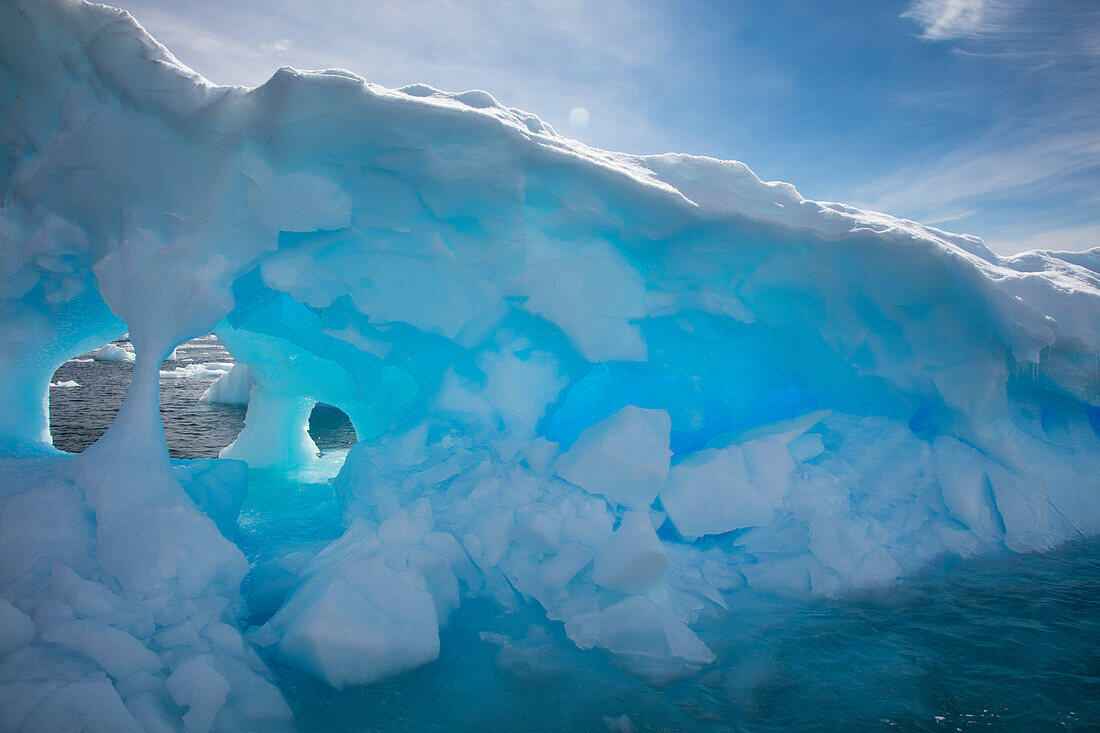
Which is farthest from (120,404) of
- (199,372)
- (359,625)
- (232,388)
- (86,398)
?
(359,625)

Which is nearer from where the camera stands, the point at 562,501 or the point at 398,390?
the point at 562,501

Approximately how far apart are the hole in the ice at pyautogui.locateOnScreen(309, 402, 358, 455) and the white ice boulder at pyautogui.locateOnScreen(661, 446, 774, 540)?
8.00 m

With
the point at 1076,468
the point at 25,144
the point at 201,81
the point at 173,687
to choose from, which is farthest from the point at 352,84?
the point at 1076,468

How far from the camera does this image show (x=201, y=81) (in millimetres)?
4113

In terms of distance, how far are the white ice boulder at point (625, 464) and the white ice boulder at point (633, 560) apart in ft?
2.22

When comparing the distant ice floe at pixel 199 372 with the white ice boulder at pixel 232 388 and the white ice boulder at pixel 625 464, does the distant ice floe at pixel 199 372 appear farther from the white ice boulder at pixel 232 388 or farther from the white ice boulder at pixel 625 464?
the white ice boulder at pixel 625 464

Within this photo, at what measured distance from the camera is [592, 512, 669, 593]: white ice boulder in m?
3.58

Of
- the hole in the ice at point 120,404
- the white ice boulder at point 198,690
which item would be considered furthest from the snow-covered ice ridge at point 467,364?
the hole in the ice at point 120,404

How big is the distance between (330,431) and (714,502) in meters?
11.9

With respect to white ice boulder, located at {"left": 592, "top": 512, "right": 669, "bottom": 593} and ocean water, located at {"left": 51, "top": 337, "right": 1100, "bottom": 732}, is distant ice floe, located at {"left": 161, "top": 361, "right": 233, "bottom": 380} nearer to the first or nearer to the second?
ocean water, located at {"left": 51, "top": 337, "right": 1100, "bottom": 732}

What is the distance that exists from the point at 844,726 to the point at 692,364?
3884mm

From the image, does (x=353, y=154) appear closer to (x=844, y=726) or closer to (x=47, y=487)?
(x=47, y=487)

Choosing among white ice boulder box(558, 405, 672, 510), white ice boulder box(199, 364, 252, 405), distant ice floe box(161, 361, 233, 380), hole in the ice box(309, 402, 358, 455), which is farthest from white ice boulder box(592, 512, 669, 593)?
distant ice floe box(161, 361, 233, 380)

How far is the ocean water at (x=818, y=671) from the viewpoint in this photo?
9.16 ft
